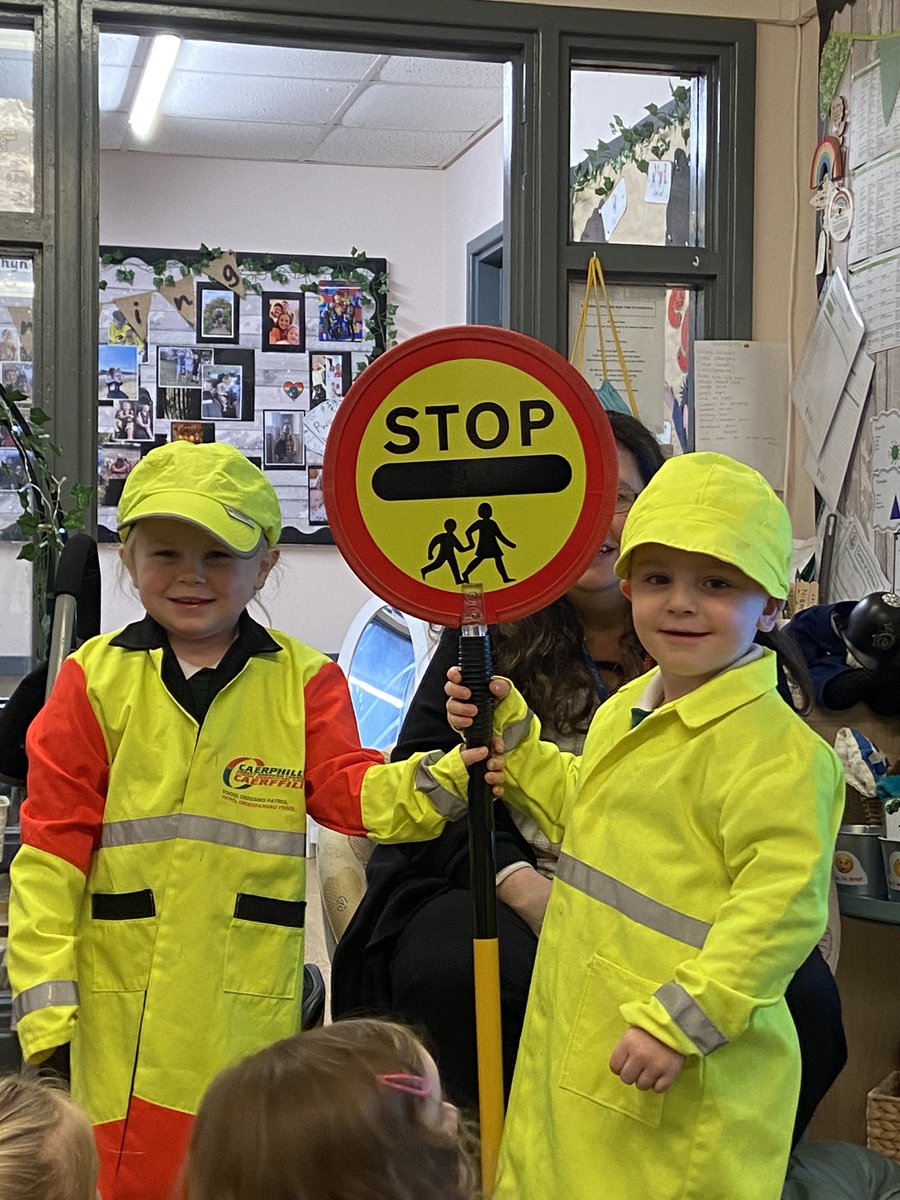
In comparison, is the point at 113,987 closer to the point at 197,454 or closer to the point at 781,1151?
the point at 197,454

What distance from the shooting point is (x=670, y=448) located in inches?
121

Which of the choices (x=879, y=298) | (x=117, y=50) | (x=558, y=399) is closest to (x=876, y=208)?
(x=879, y=298)

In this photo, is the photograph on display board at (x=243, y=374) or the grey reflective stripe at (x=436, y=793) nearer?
the grey reflective stripe at (x=436, y=793)

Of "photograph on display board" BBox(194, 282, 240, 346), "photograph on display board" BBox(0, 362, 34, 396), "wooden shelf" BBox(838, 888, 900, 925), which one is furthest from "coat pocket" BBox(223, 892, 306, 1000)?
"photograph on display board" BBox(194, 282, 240, 346)

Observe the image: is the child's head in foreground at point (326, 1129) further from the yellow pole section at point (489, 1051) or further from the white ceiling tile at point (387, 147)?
the white ceiling tile at point (387, 147)

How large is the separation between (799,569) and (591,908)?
165 centimetres

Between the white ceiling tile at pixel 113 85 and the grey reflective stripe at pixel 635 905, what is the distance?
3.94m

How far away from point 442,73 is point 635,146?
189cm

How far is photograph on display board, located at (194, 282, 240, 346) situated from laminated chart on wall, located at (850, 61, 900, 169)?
11.3ft

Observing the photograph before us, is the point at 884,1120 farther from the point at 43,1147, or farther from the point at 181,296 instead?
the point at 181,296

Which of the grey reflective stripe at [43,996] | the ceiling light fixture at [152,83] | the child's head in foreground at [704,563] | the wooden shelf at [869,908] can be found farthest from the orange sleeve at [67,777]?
the ceiling light fixture at [152,83]

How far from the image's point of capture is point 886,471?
2.65m

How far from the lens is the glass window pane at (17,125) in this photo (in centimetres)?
277

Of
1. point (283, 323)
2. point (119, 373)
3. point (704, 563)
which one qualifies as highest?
point (283, 323)
